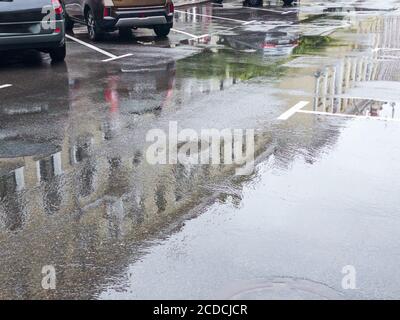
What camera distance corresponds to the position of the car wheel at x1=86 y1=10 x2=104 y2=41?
17.0 metres

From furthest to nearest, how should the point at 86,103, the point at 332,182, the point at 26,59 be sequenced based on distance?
1. the point at 26,59
2. the point at 86,103
3. the point at 332,182

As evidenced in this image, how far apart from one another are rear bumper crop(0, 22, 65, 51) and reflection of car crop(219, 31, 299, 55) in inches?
177

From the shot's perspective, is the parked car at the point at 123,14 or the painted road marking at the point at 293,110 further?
the parked car at the point at 123,14

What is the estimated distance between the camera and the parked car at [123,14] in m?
16.6

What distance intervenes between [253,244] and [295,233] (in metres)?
0.41

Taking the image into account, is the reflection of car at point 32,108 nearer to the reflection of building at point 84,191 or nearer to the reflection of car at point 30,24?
the reflection of building at point 84,191

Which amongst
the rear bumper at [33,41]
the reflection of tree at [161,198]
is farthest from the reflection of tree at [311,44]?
the reflection of tree at [161,198]

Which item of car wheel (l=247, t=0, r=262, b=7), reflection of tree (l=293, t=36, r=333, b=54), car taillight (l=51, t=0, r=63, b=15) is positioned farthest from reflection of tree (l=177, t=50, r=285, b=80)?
car wheel (l=247, t=0, r=262, b=7)

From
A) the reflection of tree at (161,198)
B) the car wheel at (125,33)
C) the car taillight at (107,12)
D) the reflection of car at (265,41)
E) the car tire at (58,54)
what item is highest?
the car taillight at (107,12)

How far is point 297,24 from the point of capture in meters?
21.0

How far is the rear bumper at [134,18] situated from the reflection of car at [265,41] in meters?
1.67

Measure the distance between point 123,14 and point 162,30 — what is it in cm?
166

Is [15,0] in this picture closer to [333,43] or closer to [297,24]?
[333,43]
